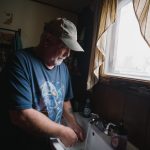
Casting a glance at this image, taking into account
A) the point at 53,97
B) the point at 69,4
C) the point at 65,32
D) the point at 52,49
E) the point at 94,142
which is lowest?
the point at 94,142

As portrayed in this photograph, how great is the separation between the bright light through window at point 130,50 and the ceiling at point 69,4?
2.67 ft

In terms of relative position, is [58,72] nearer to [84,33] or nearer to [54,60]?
[54,60]

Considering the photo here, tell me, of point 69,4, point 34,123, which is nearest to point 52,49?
point 34,123

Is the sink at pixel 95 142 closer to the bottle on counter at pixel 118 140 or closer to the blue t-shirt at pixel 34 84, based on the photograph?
the bottle on counter at pixel 118 140

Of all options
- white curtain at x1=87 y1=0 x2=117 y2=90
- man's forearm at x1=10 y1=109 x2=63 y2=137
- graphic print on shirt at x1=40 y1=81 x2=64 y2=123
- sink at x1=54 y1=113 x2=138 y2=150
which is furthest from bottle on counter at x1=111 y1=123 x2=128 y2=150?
white curtain at x1=87 y1=0 x2=117 y2=90

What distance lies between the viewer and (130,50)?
4.83 ft

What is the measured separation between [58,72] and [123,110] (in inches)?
20.9

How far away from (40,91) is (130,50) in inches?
31.7

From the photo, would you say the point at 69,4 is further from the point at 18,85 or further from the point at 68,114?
the point at 18,85

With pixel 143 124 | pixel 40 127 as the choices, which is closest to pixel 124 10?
pixel 143 124

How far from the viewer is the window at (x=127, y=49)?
51.5 inches

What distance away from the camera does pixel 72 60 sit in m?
2.39

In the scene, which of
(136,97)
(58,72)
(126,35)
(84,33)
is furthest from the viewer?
(84,33)

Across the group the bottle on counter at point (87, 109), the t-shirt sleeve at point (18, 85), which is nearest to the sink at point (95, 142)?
the t-shirt sleeve at point (18, 85)
